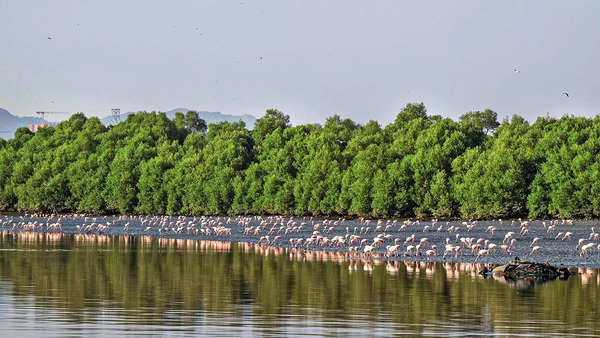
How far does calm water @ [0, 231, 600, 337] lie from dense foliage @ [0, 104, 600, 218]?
67.7m

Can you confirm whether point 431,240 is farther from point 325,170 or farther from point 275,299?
point 325,170

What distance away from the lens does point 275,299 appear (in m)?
39.8

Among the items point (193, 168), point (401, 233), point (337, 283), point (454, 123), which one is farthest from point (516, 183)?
point (337, 283)

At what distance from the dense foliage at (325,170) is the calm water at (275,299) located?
2667 inches

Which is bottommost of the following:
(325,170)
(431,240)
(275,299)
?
(275,299)

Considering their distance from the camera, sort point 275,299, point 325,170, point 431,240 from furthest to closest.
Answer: point 325,170 → point 431,240 → point 275,299

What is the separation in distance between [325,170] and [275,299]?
113082 mm

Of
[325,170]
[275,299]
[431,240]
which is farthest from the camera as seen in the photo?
[325,170]

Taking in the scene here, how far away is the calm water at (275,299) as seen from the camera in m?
32.0

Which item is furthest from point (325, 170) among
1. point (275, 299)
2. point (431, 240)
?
point (275, 299)

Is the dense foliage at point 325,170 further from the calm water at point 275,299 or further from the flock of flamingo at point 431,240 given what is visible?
the calm water at point 275,299

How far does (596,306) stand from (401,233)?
184ft

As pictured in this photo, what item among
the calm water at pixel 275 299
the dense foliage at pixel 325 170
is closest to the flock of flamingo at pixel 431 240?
the calm water at pixel 275 299

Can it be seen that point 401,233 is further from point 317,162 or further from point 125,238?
point 317,162
